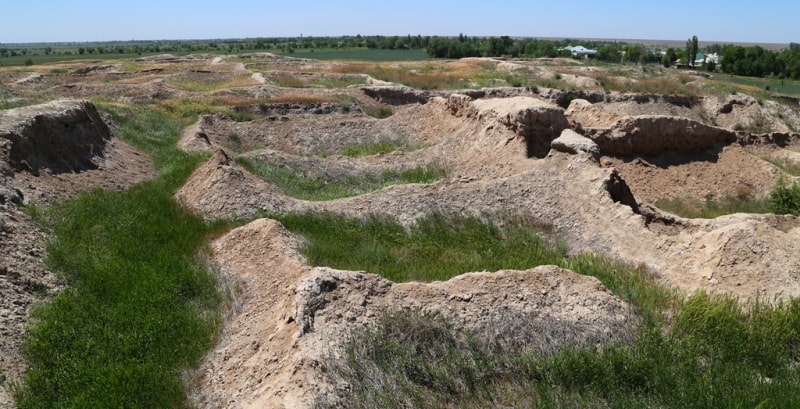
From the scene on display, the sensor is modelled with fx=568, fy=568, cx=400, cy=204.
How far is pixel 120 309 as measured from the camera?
24.9ft

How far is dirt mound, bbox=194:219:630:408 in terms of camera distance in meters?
5.88

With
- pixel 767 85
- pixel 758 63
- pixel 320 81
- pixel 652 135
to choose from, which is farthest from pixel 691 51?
pixel 652 135

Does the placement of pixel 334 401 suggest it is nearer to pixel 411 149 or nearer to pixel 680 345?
pixel 680 345

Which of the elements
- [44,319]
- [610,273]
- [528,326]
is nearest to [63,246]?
[44,319]

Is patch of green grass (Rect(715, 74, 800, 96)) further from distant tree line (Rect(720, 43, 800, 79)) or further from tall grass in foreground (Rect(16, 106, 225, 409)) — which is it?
tall grass in foreground (Rect(16, 106, 225, 409))

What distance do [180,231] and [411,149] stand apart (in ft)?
34.4

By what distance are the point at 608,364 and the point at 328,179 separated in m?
11.5

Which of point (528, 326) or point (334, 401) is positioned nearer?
point (334, 401)

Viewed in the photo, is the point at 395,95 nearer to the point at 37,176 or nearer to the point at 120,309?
the point at 37,176

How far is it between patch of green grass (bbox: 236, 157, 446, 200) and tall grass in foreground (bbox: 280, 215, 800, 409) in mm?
8558

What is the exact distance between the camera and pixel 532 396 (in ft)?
18.1

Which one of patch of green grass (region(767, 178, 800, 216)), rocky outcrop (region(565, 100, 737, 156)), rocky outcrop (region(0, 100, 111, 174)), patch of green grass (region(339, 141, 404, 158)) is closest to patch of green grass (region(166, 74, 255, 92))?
patch of green grass (region(339, 141, 404, 158))

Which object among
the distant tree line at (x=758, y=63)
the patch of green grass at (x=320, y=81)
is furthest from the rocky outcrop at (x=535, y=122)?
the distant tree line at (x=758, y=63)

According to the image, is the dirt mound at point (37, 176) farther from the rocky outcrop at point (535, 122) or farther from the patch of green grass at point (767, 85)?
the patch of green grass at point (767, 85)
